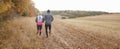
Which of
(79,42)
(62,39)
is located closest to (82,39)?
(62,39)

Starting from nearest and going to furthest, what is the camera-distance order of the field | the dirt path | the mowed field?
the field → the dirt path → the mowed field

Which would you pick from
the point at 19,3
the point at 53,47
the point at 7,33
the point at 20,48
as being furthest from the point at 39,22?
the point at 19,3

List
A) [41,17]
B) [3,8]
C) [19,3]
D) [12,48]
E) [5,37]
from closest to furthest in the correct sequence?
[12,48]
[5,37]
[41,17]
[3,8]
[19,3]

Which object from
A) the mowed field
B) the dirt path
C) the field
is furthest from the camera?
the mowed field

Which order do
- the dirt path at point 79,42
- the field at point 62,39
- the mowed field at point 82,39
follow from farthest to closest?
the mowed field at point 82,39, the dirt path at point 79,42, the field at point 62,39

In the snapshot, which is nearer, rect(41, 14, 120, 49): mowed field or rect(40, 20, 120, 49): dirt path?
rect(40, 20, 120, 49): dirt path

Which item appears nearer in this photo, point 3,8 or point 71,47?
point 71,47

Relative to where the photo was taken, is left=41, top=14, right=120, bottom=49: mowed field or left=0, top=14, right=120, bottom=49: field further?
left=41, top=14, right=120, bottom=49: mowed field

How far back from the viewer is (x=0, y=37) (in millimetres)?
17000

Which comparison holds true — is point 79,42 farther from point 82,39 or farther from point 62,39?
point 62,39

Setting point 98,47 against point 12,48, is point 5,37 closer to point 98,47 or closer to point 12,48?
point 12,48

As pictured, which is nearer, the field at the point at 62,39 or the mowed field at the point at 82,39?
the field at the point at 62,39

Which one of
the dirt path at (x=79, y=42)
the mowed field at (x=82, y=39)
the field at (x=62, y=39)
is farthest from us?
the mowed field at (x=82, y=39)

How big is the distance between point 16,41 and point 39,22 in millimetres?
6028
